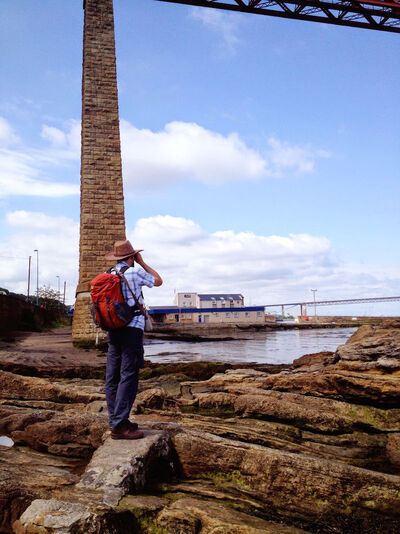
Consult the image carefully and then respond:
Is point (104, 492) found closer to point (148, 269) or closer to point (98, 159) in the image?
point (148, 269)

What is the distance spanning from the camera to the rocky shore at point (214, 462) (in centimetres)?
245

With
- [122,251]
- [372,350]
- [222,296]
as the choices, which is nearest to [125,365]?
[122,251]

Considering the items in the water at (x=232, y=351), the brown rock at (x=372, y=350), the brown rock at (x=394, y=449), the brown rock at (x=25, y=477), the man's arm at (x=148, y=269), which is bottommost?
the water at (x=232, y=351)

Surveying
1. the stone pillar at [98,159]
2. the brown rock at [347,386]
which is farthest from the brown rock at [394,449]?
the stone pillar at [98,159]

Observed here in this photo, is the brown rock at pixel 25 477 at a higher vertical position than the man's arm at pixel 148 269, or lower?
lower

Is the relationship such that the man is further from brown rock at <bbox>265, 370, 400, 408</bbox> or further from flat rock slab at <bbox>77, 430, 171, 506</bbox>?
brown rock at <bbox>265, 370, 400, 408</bbox>

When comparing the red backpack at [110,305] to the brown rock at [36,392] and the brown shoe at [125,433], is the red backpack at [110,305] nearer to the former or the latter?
the brown shoe at [125,433]

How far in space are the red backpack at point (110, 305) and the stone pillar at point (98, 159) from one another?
1122 cm

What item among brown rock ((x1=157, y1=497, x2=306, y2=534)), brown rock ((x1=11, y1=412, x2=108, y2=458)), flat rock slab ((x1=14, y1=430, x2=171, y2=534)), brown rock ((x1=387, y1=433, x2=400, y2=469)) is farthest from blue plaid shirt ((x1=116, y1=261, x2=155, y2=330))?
brown rock ((x1=387, y1=433, x2=400, y2=469))

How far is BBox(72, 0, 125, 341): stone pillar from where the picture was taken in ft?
47.7

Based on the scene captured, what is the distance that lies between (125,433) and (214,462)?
27.9 inches

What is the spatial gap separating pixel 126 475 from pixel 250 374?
14.9 feet

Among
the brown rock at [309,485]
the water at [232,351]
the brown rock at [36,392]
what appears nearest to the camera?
the brown rock at [309,485]

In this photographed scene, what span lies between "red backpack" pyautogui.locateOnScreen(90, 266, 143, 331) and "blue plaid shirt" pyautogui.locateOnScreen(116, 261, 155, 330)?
0.04 metres
